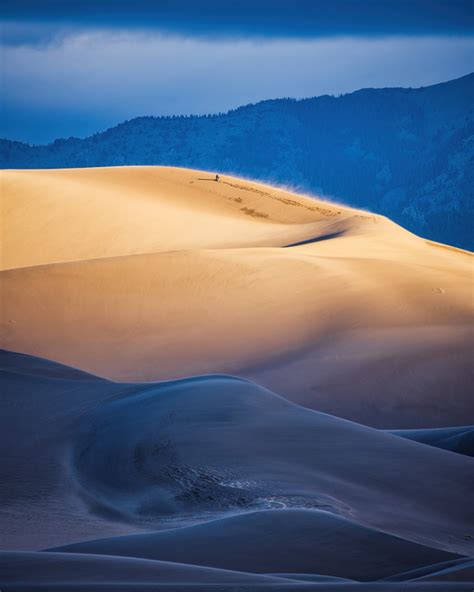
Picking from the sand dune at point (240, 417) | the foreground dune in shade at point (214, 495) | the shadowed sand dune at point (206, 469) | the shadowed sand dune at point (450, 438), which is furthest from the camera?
the shadowed sand dune at point (450, 438)

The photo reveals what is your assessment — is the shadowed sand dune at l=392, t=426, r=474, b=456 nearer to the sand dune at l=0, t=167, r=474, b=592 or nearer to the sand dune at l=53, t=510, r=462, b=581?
the sand dune at l=0, t=167, r=474, b=592

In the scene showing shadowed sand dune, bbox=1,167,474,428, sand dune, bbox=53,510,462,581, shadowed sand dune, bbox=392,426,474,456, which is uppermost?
shadowed sand dune, bbox=1,167,474,428

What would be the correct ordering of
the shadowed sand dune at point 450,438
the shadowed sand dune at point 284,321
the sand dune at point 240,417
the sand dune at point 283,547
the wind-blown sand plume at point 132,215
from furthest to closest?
the wind-blown sand plume at point 132,215 < the shadowed sand dune at point 284,321 < the shadowed sand dune at point 450,438 < the sand dune at point 240,417 < the sand dune at point 283,547

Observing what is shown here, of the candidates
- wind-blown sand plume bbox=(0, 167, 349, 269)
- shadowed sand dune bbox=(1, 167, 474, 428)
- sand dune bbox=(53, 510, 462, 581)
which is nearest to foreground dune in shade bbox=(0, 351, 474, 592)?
sand dune bbox=(53, 510, 462, 581)

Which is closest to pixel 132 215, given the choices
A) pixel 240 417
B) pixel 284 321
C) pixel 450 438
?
pixel 284 321

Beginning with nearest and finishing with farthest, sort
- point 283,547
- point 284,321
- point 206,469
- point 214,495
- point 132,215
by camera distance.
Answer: point 283,547
point 214,495
point 206,469
point 284,321
point 132,215

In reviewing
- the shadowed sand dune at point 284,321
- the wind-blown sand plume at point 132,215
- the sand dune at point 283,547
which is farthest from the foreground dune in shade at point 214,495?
the wind-blown sand plume at point 132,215

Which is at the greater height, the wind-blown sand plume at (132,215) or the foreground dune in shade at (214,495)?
the wind-blown sand plume at (132,215)

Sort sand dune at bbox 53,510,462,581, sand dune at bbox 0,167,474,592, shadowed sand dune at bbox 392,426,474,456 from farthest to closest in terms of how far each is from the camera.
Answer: shadowed sand dune at bbox 392,426,474,456, sand dune at bbox 0,167,474,592, sand dune at bbox 53,510,462,581

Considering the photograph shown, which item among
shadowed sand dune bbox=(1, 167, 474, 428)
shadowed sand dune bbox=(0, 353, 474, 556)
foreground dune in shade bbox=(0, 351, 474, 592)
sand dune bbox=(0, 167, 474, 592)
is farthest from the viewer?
shadowed sand dune bbox=(1, 167, 474, 428)

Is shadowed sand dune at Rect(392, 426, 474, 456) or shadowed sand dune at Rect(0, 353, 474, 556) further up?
shadowed sand dune at Rect(392, 426, 474, 456)

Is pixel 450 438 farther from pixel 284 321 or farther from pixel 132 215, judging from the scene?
pixel 132 215

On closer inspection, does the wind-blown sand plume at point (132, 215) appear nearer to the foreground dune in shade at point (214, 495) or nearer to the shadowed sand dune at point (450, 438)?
the shadowed sand dune at point (450, 438)

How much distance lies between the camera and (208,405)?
8000 millimetres
